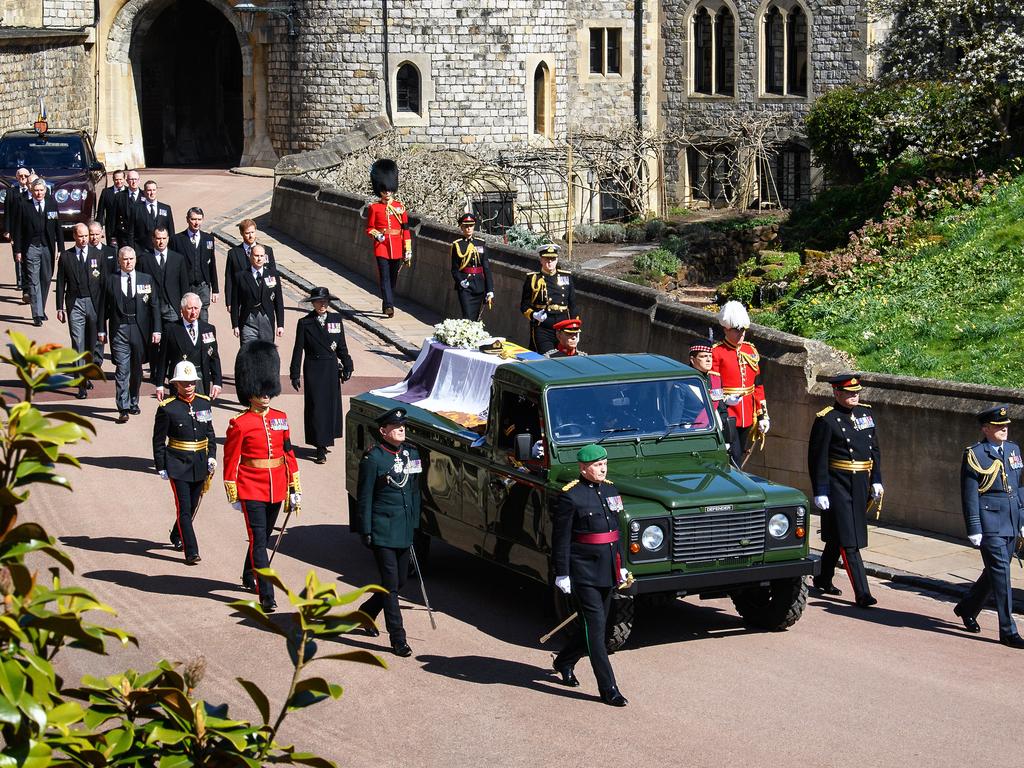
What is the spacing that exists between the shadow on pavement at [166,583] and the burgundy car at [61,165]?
1716cm

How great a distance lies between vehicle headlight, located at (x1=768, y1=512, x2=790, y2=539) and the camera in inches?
425

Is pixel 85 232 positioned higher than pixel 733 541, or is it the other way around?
pixel 85 232

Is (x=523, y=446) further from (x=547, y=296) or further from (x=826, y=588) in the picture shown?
(x=547, y=296)

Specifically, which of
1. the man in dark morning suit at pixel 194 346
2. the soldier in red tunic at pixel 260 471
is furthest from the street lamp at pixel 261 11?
the soldier in red tunic at pixel 260 471

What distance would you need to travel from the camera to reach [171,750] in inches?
150

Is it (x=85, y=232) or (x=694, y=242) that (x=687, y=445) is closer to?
(x=85, y=232)

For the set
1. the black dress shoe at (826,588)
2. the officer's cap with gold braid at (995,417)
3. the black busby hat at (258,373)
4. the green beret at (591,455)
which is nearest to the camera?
the green beret at (591,455)

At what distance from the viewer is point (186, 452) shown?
13.0 meters

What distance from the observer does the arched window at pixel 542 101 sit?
44.1 meters

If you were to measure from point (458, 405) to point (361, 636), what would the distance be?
2.70 m

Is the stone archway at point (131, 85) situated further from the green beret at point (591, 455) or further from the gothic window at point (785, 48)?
A: the green beret at point (591, 455)

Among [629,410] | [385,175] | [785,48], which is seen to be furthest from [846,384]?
[785,48]

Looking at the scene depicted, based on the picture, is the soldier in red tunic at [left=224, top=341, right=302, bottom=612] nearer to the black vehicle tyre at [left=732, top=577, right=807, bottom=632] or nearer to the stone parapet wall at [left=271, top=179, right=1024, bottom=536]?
the black vehicle tyre at [left=732, top=577, right=807, bottom=632]

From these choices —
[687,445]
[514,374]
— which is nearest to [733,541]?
[687,445]
